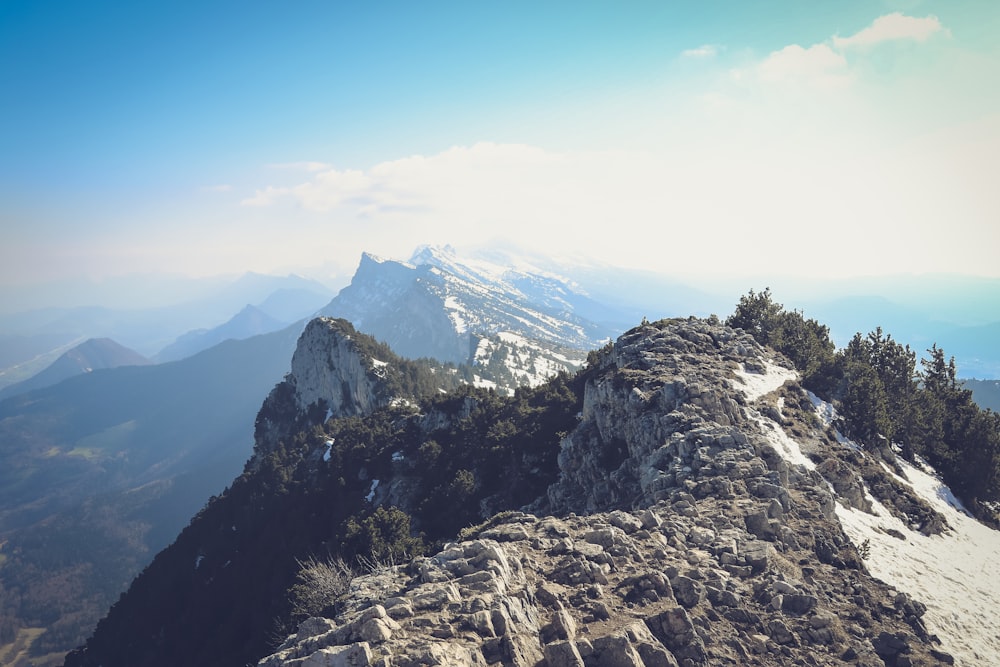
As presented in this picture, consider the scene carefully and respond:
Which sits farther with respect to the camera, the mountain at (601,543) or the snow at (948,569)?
the snow at (948,569)

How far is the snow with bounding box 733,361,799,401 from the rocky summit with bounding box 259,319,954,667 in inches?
174

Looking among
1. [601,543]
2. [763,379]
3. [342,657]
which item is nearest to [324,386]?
[763,379]

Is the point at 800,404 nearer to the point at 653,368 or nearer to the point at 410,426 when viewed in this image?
the point at 653,368

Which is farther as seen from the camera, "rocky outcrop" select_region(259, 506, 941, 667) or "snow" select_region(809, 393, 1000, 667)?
"snow" select_region(809, 393, 1000, 667)

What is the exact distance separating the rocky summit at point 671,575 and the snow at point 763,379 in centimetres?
442

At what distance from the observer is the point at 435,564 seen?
25.5 meters

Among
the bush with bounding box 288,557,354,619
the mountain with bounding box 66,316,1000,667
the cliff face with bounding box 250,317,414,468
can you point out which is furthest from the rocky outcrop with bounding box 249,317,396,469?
the bush with bounding box 288,557,354,619

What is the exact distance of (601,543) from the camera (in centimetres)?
2828

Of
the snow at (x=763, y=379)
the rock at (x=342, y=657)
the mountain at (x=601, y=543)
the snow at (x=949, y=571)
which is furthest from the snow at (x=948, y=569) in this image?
the rock at (x=342, y=657)

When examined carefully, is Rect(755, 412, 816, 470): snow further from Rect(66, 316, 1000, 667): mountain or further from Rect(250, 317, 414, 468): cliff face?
Rect(250, 317, 414, 468): cliff face

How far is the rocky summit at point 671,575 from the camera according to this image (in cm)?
2006

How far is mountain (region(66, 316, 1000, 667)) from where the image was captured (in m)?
21.7

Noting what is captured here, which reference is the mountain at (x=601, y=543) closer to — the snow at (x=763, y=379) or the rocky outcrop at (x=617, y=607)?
the rocky outcrop at (x=617, y=607)

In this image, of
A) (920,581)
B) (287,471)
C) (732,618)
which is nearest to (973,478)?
(920,581)
